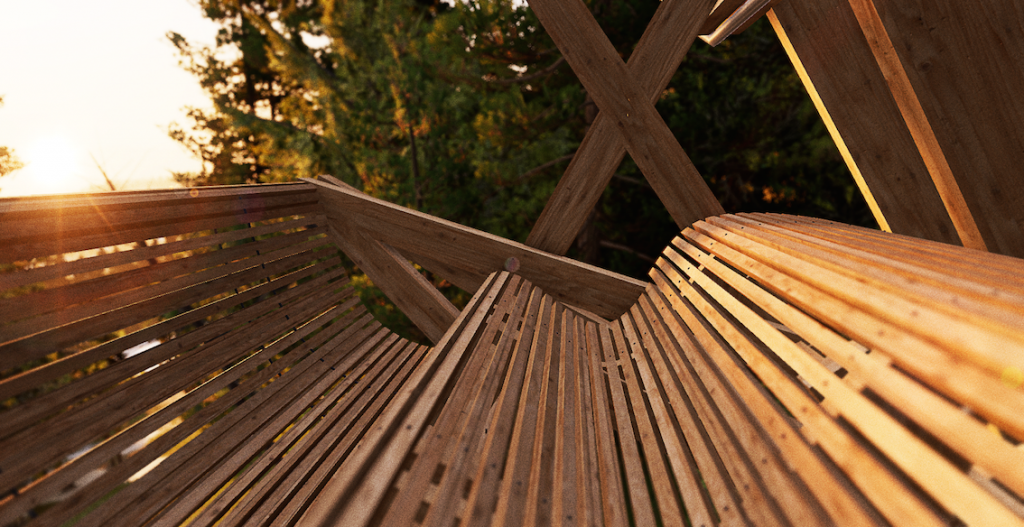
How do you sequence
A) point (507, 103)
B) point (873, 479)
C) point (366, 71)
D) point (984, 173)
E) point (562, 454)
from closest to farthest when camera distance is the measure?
point (873, 479)
point (562, 454)
point (984, 173)
point (507, 103)
point (366, 71)

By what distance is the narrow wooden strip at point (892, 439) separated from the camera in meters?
0.65

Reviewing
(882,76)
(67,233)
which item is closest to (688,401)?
(882,76)

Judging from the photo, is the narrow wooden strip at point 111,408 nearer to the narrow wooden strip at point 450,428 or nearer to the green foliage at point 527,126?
the narrow wooden strip at point 450,428

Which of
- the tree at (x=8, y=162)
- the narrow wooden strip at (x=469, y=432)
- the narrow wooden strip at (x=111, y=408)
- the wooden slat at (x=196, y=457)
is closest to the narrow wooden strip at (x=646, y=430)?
the narrow wooden strip at (x=469, y=432)

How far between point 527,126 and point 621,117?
4.60 meters

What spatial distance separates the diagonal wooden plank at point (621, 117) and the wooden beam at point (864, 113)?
20.4 inches

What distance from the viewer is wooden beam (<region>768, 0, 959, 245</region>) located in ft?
6.95

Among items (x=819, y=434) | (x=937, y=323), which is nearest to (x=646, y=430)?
(x=819, y=434)

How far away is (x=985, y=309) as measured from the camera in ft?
2.75

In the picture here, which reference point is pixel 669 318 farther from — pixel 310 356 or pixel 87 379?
pixel 87 379

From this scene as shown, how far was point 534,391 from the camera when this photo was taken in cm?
161

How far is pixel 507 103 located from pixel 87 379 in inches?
242

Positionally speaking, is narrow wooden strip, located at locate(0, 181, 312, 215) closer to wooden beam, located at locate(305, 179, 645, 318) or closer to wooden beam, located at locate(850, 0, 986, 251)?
wooden beam, located at locate(305, 179, 645, 318)

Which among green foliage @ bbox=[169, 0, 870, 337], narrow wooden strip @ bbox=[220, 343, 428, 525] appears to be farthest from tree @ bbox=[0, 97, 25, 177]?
narrow wooden strip @ bbox=[220, 343, 428, 525]
